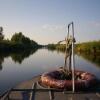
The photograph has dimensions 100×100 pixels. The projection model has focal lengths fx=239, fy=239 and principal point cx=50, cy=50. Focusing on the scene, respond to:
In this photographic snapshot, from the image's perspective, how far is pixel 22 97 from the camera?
9.32m

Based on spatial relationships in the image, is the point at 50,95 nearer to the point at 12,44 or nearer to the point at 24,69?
the point at 24,69

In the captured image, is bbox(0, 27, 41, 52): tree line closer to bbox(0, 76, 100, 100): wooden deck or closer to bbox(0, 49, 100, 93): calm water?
bbox(0, 49, 100, 93): calm water

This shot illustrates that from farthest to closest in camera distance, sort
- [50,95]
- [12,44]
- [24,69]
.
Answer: [12,44] < [24,69] < [50,95]

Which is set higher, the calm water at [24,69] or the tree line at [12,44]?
the tree line at [12,44]

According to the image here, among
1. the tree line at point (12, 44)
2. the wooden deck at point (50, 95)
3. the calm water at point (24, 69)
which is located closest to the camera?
the wooden deck at point (50, 95)

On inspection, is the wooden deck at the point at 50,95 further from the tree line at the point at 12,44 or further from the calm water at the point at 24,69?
the tree line at the point at 12,44

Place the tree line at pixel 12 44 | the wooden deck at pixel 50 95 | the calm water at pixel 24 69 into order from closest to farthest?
1. the wooden deck at pixel 50 95
2. the calm water at pixel 24 69
3. the tree line at pixel 12 44

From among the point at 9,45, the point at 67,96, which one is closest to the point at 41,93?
the point at 67,96

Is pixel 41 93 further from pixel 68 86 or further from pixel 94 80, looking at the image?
pixel 94 80

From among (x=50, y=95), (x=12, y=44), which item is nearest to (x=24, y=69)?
(x=50, y=95)

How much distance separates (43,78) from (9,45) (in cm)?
6417

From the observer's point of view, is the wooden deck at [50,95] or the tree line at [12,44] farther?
the tree line at [12,44]

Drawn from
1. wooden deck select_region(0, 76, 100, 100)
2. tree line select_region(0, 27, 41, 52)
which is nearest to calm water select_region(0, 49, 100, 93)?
wooden deck select_region(0, 76, 100, 100)

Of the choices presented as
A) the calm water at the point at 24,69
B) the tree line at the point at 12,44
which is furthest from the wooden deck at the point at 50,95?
the tree line at the point at 12,44
